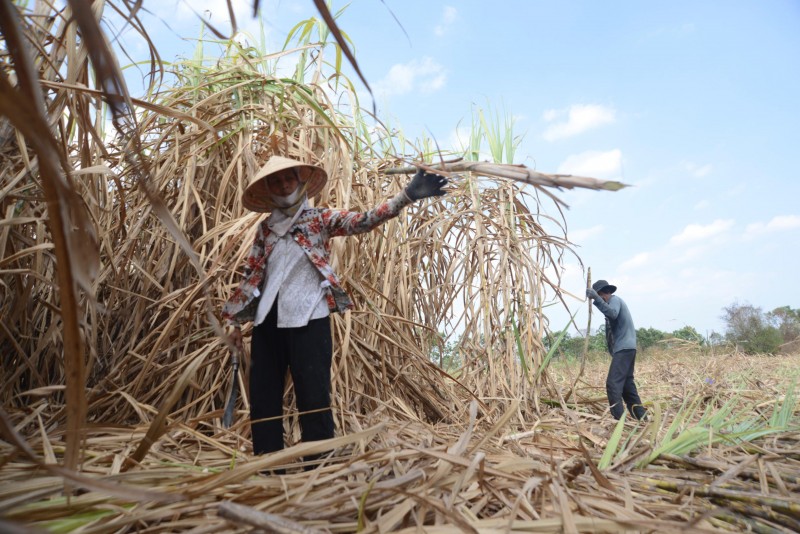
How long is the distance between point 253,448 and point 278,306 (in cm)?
59

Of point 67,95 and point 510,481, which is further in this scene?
point 67,95

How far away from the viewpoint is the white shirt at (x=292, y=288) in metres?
2.24

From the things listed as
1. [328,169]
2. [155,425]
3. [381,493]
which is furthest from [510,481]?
[328,169]

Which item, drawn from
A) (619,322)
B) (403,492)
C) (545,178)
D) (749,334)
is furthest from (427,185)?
(749,334)

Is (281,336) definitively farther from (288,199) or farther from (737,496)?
(737,496)

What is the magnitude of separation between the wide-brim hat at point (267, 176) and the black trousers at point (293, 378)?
479 mm

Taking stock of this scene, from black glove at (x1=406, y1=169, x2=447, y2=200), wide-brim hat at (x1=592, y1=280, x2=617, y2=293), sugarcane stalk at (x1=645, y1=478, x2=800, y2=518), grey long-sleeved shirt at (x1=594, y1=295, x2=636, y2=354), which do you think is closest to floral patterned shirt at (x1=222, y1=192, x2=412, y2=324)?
black glove at (x1=406, y1=169, x2=447, y2=200)

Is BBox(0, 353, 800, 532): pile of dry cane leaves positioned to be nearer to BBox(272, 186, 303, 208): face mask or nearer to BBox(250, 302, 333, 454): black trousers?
BBox(250, 302, 333, 454): black trousers

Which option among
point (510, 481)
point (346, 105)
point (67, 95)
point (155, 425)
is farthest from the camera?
point (346, 105)

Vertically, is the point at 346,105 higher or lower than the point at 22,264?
higher

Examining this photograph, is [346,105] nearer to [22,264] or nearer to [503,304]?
[503,304]

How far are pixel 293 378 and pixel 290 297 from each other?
332mm

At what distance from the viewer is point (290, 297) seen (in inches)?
89.3

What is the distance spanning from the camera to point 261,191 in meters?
2.38
